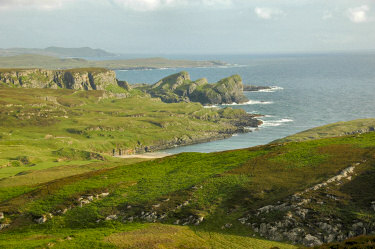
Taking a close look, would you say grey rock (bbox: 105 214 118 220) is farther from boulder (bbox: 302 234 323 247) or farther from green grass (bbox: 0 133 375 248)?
boulder (bbox: 302 234 323 247)

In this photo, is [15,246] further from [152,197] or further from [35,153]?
[35,153]

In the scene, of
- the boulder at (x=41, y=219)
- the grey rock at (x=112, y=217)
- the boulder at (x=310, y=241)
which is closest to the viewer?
the boulder at (x=310, y=241)

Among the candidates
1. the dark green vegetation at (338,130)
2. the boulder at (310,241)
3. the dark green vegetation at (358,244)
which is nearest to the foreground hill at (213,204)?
the boulder at (310,241)

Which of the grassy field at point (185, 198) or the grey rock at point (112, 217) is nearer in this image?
the grassy field at point (185, 198)

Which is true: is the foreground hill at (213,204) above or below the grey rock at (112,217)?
above

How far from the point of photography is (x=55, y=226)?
49.4m

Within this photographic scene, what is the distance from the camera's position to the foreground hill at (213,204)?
136 feet

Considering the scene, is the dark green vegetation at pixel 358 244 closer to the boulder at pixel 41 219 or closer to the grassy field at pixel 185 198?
the grassy field at pixel 185 198

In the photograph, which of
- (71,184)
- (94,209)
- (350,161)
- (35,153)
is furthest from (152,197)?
(35,153)

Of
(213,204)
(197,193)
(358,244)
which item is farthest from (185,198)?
(358,244)

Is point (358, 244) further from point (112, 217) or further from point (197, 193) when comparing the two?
point (112, 217)

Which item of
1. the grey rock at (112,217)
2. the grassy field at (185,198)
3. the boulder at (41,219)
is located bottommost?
the boulder at (41,219)

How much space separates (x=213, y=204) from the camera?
49.6 m

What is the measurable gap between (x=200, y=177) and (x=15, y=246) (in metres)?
29.7
